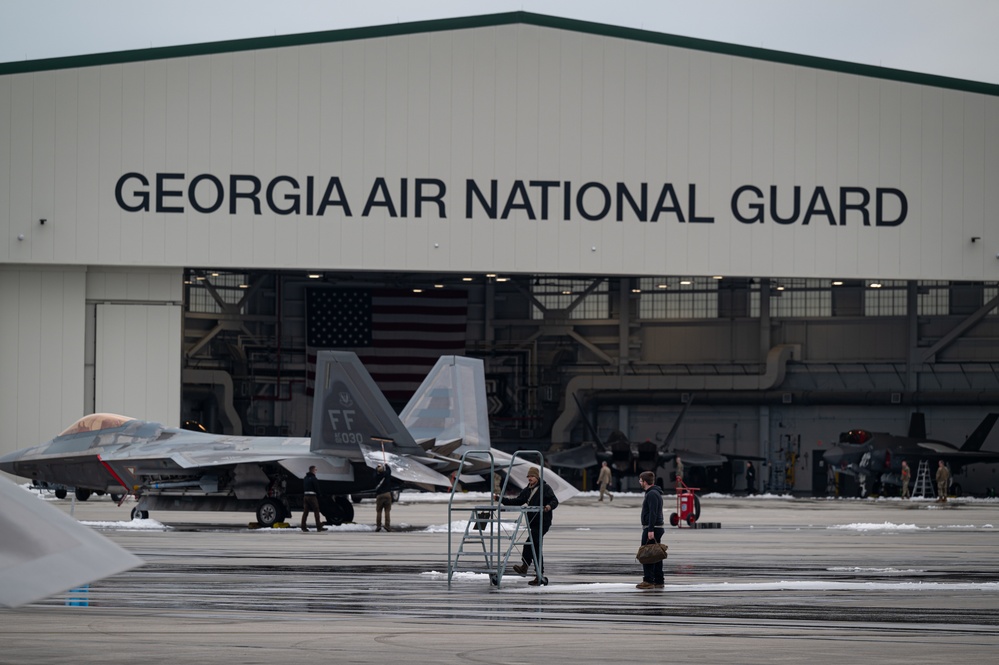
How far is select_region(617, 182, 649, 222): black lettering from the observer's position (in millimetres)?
34250

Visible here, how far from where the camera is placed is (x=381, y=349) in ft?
159

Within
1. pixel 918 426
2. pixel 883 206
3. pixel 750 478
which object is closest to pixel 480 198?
pixel 883 206

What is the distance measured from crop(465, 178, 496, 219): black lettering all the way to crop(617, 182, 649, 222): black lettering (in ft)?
12.2

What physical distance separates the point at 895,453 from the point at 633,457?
32.5ft

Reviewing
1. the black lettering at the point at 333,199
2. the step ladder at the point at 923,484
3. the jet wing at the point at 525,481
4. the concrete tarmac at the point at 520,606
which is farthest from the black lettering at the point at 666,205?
the step ladder at the point at 923,484

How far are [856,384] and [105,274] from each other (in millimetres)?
32220

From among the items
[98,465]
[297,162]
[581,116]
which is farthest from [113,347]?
[581,116]

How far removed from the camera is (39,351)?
33.3 metres

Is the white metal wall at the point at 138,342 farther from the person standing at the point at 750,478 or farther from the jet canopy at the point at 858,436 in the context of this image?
the jet canopy at the point at 858,436

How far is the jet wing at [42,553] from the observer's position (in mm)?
3680

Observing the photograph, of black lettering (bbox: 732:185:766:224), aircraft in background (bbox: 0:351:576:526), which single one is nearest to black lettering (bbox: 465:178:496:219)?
black lettering (bbox: 732:185:766:224)

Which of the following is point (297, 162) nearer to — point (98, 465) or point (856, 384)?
point (98, 465)

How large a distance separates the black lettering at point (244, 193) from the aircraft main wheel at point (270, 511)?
41.2 feet

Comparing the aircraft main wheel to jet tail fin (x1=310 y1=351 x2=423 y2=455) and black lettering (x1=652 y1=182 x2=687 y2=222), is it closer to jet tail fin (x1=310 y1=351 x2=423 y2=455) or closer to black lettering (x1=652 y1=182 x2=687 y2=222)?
jet tail fin (x1=310 y1=351 x2=423 y2=455)
